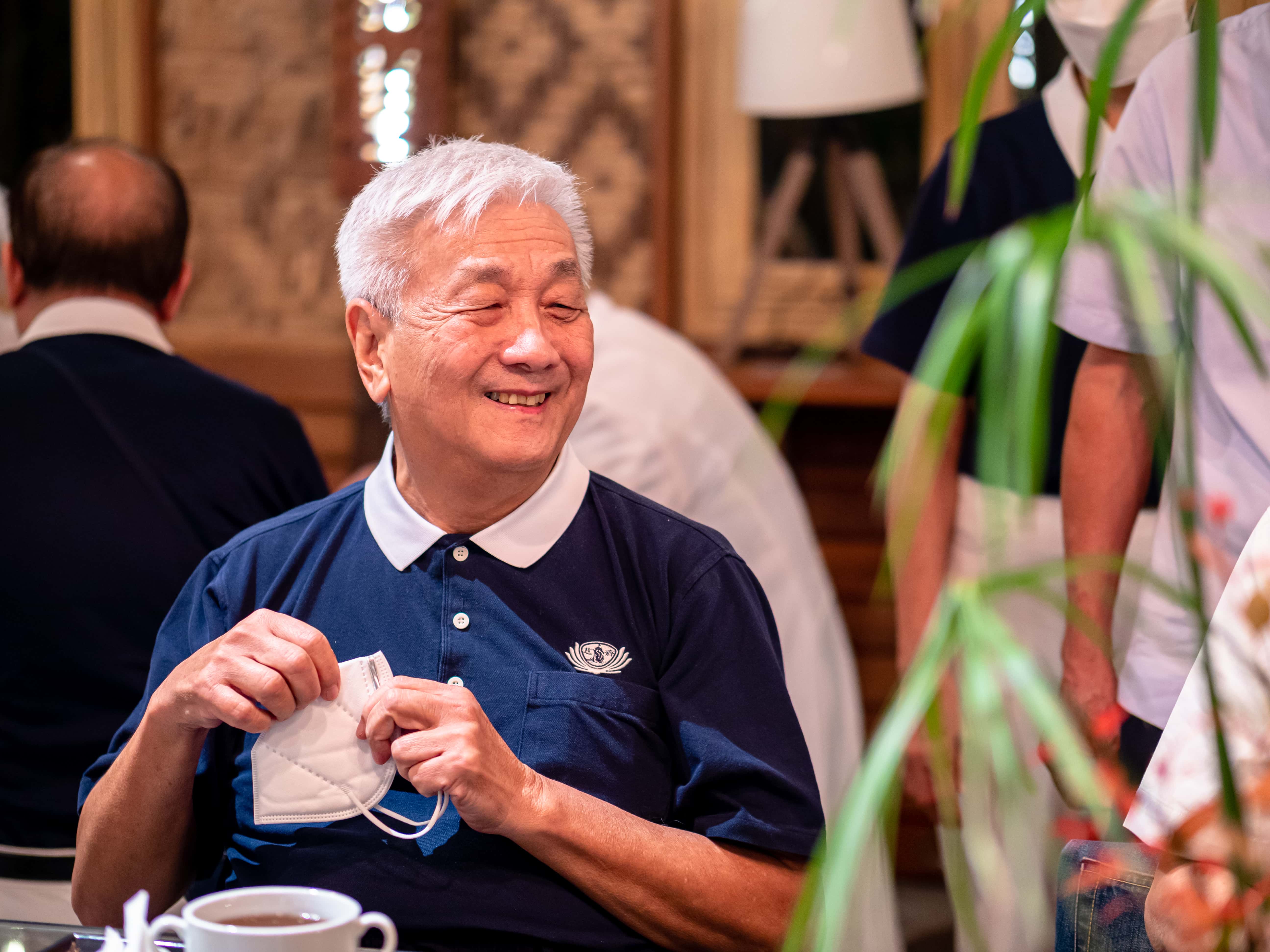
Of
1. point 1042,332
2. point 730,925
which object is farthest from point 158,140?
point 1042,332

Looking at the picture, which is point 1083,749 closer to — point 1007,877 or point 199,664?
point 1007,877

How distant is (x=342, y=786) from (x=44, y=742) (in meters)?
0.74

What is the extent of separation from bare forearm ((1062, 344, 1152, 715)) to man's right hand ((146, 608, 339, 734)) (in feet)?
3.00

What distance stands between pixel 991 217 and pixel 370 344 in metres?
1.03

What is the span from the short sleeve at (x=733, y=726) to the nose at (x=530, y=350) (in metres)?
0.26

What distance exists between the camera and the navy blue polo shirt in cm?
118

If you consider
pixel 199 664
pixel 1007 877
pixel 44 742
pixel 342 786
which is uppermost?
pixel 1007 877

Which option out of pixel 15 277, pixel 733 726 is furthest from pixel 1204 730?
pixel 15 277

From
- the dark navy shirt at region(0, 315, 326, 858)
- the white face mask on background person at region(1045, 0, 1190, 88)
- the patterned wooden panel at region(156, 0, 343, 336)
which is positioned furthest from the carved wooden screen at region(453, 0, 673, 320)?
the dark navy shirt at region(0, 315, 326, 858)

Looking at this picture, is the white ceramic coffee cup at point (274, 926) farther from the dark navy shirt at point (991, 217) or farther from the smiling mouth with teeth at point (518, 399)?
the dark navy shirt at point (991, 217)

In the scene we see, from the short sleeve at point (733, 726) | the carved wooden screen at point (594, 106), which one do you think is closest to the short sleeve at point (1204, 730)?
the short sleeve at point (733, 726)

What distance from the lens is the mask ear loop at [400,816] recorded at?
1.11 m

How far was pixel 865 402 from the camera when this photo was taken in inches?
123

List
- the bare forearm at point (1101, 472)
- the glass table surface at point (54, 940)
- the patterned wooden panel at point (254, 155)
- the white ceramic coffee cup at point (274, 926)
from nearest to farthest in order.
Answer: the white ceramic coffee cup at point (274, 926) → the glass table surface at point (54, 940) → the bare forearm at point (1101, 472) → the patterned wooden panel at point (254, 155)
